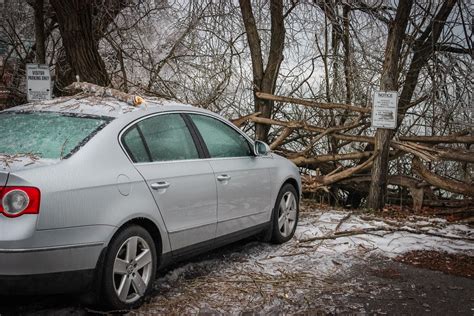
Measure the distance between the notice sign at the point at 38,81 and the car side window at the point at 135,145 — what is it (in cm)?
563

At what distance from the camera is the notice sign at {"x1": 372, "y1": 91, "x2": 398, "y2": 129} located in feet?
27.5

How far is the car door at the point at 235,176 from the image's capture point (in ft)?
17.3

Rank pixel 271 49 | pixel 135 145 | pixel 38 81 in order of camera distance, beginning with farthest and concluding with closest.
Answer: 1. pixel 271 49
2. pixel 38 81
3. pixel 135 145

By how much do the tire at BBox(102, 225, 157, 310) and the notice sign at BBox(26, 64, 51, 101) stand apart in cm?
602

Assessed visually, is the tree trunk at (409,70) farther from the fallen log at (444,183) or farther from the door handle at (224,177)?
Result: the door handle at (224,177)

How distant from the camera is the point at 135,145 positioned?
14.5ft

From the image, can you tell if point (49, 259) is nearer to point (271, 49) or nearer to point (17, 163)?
point (17, 163)

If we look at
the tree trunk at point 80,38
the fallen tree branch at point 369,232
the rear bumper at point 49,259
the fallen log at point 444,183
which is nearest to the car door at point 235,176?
the fallen tree branch at point 369,232

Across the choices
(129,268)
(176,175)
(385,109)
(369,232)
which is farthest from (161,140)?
(385,109)

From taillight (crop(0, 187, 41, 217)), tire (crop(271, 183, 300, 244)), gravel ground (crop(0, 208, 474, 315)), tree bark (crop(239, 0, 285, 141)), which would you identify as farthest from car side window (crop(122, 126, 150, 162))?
tree bark (crop(239, 0, 285, 141))

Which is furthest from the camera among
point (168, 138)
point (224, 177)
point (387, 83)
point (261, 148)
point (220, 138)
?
point (387, 83)

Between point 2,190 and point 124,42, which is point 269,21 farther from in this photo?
point 2,190

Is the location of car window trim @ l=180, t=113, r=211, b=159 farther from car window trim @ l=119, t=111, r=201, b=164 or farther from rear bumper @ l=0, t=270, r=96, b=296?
rear bumper @ l=0, t=270, r=96, b=296

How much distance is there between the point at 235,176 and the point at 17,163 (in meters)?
2.27
